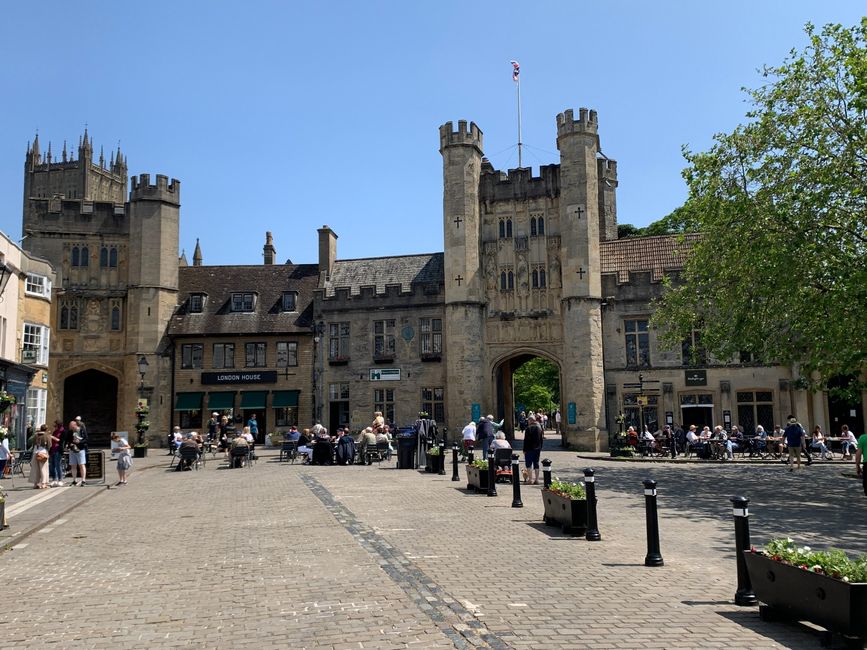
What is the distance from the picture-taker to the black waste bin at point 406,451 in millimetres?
24328

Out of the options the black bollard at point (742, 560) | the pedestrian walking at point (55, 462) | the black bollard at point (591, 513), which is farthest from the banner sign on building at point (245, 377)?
the black bollard at point (742, 560)

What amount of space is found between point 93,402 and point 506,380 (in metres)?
24.7

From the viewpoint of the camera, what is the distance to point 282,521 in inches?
518

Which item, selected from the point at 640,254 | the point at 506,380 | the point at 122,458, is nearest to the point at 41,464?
the point at 122,458

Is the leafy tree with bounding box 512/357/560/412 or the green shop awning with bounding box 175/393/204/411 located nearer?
the green shop awning with bounding box 175/393/204/411

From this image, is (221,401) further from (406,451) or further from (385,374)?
(406,451)

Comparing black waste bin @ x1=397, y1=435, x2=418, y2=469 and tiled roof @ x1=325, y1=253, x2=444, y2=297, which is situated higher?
tiled roof @ x1=325, y1=253, x2=444, y2=297

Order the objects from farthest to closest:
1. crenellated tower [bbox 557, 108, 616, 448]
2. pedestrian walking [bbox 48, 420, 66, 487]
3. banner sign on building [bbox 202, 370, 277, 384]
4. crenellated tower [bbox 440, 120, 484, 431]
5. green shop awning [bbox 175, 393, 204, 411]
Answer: banner sign on building [bbox 202, 370, 277, 384] → green shop awning [bbox 175, 393, 204, 411] → crenellated tower [bbox 440, 120, 484, 431] → crenellated tower [bbox 557, 108, 616, 448] → pedestrian walking [bbox 48, 420, 66, 487]

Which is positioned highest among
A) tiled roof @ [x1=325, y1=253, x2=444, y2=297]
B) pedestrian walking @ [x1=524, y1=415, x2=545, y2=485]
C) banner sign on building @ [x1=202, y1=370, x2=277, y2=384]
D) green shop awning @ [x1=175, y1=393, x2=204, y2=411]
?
tiled roof @ [x1=325, y1=253, x2=444, y2=297]

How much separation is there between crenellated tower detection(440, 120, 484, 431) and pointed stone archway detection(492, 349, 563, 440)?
149 cm

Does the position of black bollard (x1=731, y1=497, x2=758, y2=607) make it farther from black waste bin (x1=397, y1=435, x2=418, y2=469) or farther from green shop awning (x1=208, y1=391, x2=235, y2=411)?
green shop awning (x1=208, y1=391, x2=235, y2=411)

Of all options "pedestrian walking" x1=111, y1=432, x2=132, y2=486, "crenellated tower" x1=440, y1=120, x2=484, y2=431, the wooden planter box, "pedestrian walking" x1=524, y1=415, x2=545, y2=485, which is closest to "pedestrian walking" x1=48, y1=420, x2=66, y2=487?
"pedestrian walking" x1=111, y1=432, x2=132, y2=486

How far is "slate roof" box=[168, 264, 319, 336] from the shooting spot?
4244cm

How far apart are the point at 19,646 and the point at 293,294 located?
125 ft
